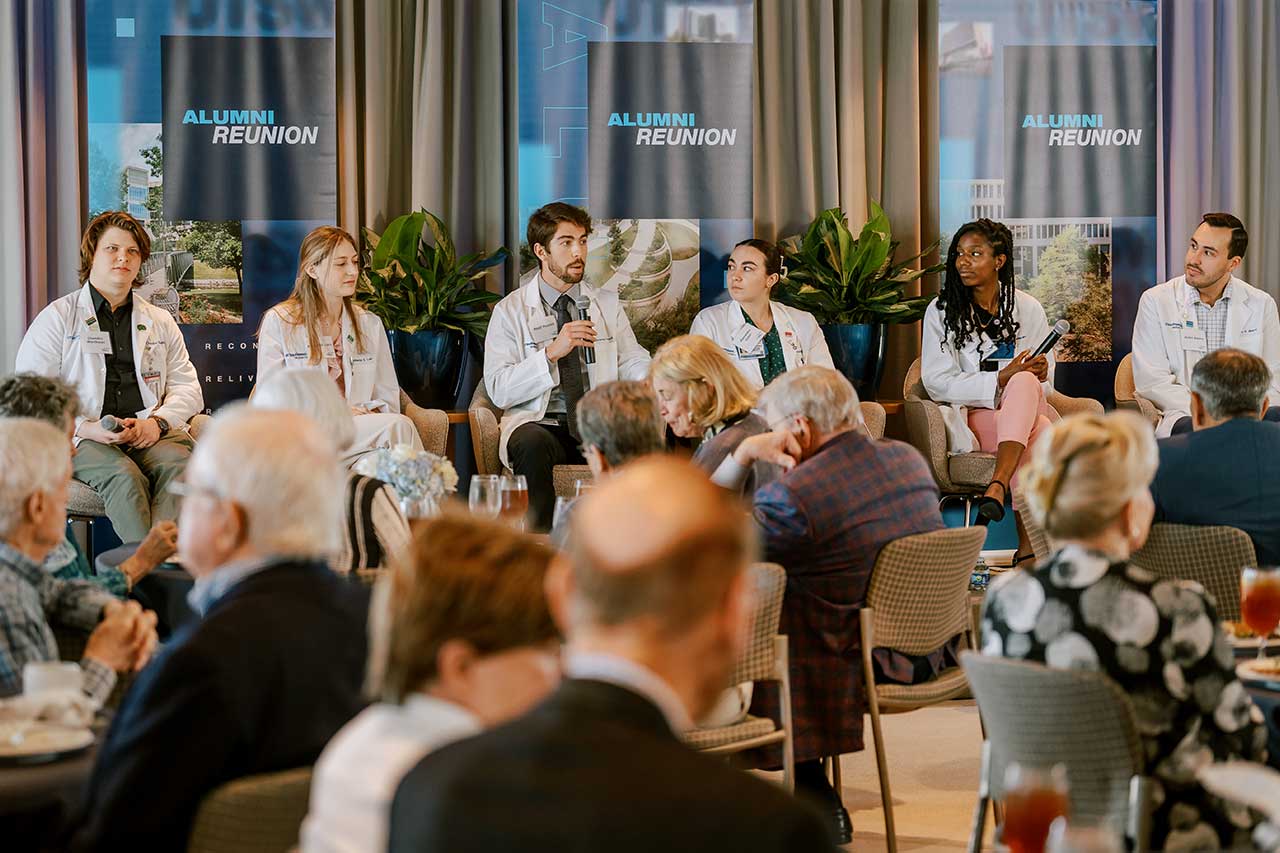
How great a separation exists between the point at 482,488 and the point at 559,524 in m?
0.28

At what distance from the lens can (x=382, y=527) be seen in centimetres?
389

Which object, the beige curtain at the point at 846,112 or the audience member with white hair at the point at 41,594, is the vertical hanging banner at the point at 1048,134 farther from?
the audience member with white hair at the point at 41,594

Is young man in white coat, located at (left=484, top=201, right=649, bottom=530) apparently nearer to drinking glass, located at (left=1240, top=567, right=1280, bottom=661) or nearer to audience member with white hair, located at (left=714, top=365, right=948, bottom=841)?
audience member with white hair, located at (left=714, top=365, right=948, bottom=841)

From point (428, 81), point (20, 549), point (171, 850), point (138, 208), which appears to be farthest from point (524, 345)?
point (171, 850)

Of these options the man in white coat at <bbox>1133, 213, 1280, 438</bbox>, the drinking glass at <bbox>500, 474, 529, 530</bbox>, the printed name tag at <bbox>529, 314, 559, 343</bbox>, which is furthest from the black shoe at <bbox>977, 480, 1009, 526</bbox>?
the drinking glass at <bbox>500, 474, 529, 530</bbox>

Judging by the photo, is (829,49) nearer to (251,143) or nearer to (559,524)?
(251,143)

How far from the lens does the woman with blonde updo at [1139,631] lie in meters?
2.45

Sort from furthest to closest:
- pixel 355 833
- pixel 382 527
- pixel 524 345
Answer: pixel 524 345
pixel 382 527
pixel 355 833

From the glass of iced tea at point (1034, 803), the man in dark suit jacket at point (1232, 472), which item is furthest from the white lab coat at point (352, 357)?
the glass of iced tea at point (1034, 803)

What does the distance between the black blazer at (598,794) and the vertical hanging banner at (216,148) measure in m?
6.61

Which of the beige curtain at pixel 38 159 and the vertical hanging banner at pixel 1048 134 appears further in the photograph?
the vertical hanging banner at pixel 1048 134

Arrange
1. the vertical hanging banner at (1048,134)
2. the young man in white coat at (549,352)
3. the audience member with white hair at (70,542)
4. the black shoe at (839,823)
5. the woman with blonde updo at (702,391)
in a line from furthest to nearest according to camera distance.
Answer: the vertical hanging banner at (1048,134) < the young man in white coat at (549,352) < the woman with blonde updo at (702,391) < the black shoe at (839,823) < the audience member with white hair at (70,542)

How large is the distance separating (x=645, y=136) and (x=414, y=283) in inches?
58.5

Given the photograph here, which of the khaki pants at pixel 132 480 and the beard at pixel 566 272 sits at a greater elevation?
the beard at pixel 566 272
